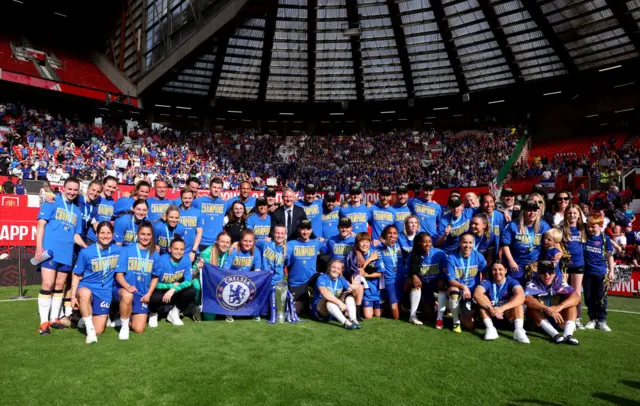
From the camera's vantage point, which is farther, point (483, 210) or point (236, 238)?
point (236, 238)

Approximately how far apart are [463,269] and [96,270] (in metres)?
5.24

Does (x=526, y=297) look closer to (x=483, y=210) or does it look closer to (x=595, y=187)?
(x=483, y=210)

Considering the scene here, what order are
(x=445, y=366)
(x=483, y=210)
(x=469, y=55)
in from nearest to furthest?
(x=445, y=366)
(x=483, y=210)
(x=469, y=55)

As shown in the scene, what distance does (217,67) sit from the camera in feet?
97.9

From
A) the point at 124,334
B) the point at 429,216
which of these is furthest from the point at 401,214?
the point at 124,334

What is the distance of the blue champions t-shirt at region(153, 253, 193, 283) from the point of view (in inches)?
243

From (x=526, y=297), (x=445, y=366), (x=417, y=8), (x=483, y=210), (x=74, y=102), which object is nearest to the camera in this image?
(x=445, y=366)

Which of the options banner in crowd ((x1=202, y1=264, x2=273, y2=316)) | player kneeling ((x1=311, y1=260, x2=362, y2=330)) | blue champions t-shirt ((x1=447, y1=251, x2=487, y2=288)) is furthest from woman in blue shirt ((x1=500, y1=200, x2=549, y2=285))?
banner in crowd ((x1=202, y1=264, x2=273, y2=316))

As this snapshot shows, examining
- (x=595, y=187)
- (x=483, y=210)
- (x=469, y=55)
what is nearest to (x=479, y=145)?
(x=469, y=55)

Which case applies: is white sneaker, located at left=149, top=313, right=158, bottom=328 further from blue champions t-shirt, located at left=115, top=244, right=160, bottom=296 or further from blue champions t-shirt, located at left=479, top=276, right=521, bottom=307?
blue champions t-shirt, located at left=479, top=276, right=521, bottom=307

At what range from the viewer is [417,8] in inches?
957

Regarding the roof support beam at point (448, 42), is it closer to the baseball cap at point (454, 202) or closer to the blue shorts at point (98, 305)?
the baseball cap at point (454, 202)

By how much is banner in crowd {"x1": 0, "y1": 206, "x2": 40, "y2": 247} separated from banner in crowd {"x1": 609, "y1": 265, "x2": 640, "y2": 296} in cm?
1481

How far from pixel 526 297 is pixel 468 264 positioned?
0.90 metres
